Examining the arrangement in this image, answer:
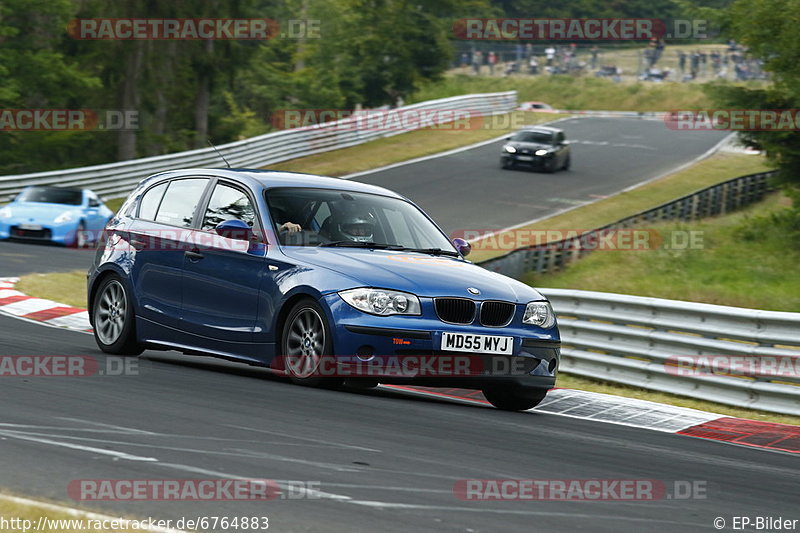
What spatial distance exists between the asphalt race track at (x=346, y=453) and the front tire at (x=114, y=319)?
192mm

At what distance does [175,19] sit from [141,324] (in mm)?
31097

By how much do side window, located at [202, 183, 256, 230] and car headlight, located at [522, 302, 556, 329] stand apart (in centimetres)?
223

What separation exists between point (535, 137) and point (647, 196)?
19.6 feet

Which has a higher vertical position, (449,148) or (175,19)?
(175,19)

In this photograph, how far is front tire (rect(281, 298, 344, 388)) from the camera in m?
8.55

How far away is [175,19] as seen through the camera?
131 ft

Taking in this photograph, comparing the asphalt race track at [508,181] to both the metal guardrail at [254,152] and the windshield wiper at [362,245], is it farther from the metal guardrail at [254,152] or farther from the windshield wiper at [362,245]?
the windshield wiper at [362,245]

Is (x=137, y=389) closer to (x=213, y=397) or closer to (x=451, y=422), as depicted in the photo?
(x=213, y=397)

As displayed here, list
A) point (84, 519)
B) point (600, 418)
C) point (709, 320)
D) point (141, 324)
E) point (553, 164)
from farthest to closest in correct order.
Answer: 1. point (553, 164)
2. point (709, 320)
3. point (141, 324)
4. point (600, 418)
5. point (84, 519)

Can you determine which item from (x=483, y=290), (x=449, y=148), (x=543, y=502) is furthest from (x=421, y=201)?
(x=543, y=502)

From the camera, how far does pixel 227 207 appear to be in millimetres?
9859

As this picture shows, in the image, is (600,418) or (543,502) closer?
(543,502)

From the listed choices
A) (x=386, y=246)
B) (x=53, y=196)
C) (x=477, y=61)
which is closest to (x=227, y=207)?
(x=386, y=246)

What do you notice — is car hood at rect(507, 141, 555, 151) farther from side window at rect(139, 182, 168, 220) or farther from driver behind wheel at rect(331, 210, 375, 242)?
driver behind wheel at rect(331, 210, 375, 242)
